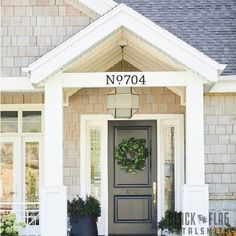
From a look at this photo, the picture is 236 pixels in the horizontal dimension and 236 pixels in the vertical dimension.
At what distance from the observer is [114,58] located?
1144cm

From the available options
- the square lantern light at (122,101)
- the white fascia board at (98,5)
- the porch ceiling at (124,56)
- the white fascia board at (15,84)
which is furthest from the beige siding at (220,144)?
the white fascia board at (15,84)

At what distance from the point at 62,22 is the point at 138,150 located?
9.55 ft

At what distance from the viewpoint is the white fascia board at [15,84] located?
35.9 ft

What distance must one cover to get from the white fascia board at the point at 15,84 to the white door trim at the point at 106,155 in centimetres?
146

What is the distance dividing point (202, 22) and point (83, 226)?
474cm

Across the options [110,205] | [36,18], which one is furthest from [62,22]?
[110,205]

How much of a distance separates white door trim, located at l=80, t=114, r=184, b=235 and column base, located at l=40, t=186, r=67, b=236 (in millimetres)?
2622

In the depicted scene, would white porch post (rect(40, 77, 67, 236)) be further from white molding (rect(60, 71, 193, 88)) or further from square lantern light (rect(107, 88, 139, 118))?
square lantern light (rect(107, 88, 139, 118))

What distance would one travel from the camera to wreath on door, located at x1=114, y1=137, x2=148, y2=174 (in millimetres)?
11898

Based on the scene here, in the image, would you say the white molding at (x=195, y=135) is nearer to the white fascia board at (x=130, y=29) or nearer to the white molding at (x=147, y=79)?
the white molding at (x=147, y=79)

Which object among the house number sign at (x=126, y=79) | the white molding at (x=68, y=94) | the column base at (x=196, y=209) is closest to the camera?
the column base at (x=196, y=209)

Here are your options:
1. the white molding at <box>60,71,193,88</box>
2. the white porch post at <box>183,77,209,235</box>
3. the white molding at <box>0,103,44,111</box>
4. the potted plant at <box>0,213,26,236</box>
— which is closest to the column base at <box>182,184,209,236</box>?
the white porch post at <box>183,77,209,235</box>

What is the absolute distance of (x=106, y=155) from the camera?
39.3ft

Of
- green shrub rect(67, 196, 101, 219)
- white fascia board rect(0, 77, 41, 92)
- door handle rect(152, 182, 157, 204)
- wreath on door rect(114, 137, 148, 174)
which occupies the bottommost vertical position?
green shrub rect(67, 196, 101, 219)
